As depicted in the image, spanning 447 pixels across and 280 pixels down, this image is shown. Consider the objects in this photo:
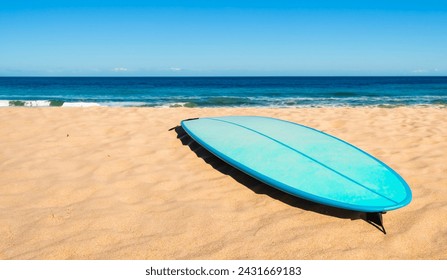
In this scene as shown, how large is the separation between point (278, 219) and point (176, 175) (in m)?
1.25

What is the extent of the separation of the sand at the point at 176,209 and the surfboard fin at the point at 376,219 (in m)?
0.04

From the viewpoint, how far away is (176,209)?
263 cm

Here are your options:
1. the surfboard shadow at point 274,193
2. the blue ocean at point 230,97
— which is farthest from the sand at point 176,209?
the blue ocean at point 230,97

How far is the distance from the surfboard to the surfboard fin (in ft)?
0.35

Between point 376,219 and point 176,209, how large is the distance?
145 cm

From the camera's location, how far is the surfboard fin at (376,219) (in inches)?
91.5

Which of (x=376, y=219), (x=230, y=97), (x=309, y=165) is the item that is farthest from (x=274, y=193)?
(x=230, y=97)

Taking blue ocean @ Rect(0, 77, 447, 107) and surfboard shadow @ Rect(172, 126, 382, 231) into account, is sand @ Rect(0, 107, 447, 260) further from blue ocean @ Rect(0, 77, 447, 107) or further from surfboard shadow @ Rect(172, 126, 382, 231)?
blue ocean @ Rect(0, 77, 447, 107)

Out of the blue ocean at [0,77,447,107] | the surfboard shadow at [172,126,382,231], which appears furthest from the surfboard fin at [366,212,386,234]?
the blue ocean at [0,77,447,107]

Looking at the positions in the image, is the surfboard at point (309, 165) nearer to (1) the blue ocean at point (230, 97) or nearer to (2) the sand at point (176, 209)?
(2) the sand at point (176, 209)
